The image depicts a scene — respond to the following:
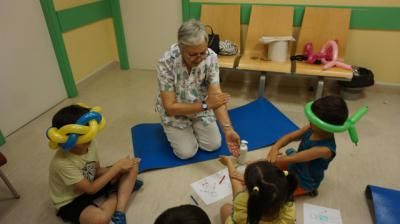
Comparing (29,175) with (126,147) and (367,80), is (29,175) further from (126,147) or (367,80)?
(367,80)

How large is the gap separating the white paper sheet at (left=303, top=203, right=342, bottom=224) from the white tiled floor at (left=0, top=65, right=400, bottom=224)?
0.03m

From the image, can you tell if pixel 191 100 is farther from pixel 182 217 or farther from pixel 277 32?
pixel 277 32

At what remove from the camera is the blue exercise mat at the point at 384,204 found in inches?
56.3

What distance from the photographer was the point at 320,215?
1.51 metres

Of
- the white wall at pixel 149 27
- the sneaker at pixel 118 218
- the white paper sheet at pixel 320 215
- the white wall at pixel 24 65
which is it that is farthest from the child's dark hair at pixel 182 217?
the white wall at pixel 149 27

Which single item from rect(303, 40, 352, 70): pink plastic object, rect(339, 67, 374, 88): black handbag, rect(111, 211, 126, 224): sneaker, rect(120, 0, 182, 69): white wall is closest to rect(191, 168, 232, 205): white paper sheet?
rect(111, 211, 126, 224): sneaker

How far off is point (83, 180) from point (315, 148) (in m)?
1.15

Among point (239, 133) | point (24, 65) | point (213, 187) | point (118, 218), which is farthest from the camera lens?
point (24, 65)

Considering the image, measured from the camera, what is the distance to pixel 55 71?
8.90 ft

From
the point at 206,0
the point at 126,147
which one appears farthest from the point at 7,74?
the point at 206,0

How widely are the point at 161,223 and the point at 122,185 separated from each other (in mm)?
886

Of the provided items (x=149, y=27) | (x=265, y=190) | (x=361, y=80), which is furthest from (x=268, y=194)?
(x=149, y=27)

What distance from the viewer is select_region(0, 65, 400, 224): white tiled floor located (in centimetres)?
159

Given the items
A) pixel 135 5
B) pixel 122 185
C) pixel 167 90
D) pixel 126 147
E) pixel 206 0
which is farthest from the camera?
pixel 135 5
